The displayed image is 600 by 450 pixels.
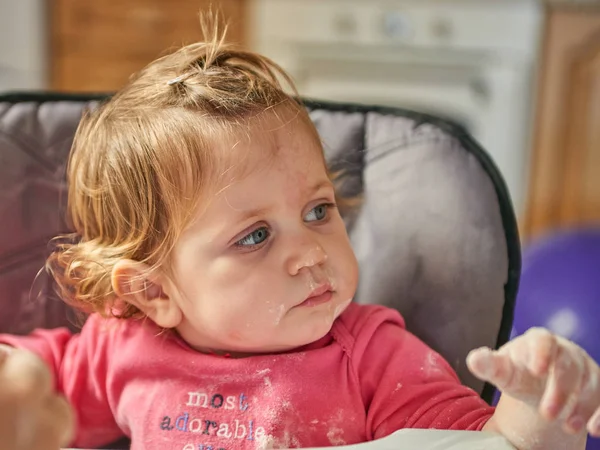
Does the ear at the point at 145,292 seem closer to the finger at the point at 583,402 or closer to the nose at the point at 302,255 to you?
the nose at the point at 302,255

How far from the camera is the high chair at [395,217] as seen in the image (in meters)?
0.77

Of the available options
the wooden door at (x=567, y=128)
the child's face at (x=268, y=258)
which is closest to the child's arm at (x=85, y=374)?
the child's face at (x=268, y=258)

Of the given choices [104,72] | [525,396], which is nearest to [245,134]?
[525,396]

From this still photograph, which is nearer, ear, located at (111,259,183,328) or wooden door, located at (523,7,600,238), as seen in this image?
ear, located at (111,259,183,328)

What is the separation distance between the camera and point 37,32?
2223 mm

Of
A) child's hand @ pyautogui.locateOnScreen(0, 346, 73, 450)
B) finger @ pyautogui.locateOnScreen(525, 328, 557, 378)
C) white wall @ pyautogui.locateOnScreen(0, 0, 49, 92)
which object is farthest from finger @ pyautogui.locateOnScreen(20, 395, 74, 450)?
white wall @ pyautogui.locateOnScreen(0, 0, 49, 92)

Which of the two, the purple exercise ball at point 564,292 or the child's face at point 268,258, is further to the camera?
the purple exercise ball at point 564,292

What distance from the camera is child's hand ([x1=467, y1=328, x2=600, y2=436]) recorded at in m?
0.48

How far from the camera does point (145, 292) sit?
0.71 meters

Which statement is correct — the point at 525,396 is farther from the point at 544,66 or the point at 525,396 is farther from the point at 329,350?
the point at 544,66

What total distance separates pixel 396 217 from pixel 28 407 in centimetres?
47

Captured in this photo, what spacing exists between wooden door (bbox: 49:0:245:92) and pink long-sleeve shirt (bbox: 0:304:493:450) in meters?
1.60

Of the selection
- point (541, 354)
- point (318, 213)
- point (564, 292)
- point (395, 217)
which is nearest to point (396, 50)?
point (564, 292)

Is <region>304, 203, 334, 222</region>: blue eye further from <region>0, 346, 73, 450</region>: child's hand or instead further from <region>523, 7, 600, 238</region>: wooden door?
<region>523, 7, 600, 238</region>: wooden door
